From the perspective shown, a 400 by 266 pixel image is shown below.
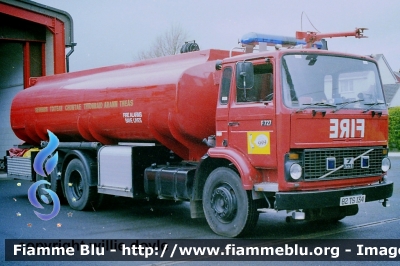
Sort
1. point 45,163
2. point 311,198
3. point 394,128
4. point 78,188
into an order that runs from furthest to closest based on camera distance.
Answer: point 394,128 → point 45,163 → point 78,188 → point 311,198

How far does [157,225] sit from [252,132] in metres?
2.65

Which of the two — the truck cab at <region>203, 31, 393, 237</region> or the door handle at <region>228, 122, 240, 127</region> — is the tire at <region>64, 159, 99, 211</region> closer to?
the truck cab at <region>203, 31, 393, 237</region>

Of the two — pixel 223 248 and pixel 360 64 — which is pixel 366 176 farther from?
pixel 223 248

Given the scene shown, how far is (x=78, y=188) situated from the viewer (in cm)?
1156

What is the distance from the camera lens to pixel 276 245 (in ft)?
24.8

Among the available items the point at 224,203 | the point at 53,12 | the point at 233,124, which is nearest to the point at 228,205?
the point at 224,203

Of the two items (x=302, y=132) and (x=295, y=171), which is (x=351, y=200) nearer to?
(x=295, y=171)

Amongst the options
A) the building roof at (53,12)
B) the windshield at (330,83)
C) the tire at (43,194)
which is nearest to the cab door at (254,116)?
the windshield at (330,83)

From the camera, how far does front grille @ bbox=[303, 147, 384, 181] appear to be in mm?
7367

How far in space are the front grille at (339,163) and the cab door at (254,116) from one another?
0.47 metres

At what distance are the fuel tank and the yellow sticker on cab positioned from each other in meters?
1.30

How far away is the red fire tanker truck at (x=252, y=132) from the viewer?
740 centimetres

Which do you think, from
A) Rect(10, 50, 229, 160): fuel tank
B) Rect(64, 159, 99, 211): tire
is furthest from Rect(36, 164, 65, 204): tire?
Rect(10, 50, 229, 160): fuel tank

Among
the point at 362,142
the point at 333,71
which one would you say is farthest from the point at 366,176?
the point at 333,71
